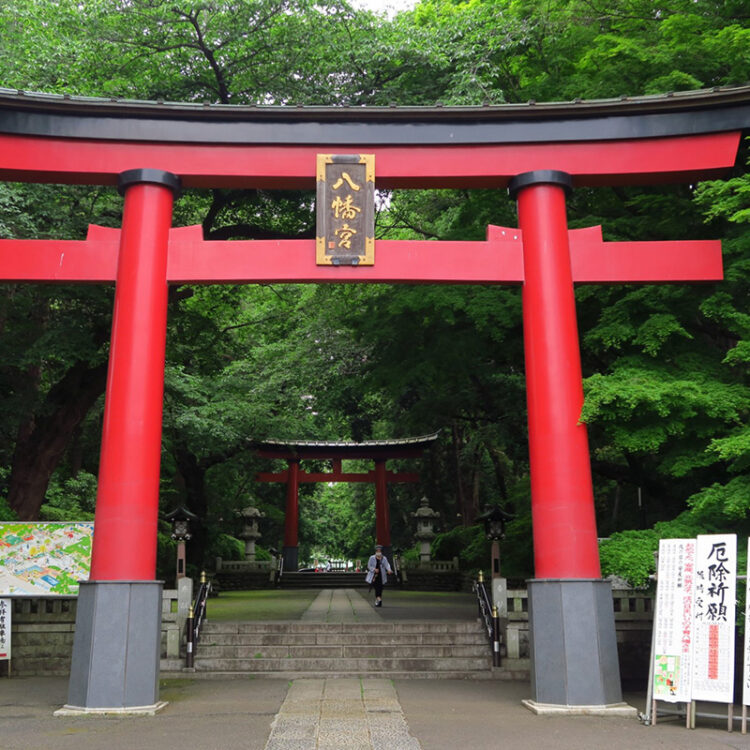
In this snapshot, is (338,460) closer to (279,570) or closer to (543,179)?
(279,570)

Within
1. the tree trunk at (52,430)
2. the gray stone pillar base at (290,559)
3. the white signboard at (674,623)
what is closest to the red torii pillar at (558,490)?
the white signboard at (674,623)

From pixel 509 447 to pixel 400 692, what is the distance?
12531 millimetres

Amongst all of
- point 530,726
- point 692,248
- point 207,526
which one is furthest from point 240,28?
point 207,526

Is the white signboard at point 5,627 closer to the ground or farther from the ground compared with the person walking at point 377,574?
closer to the ground

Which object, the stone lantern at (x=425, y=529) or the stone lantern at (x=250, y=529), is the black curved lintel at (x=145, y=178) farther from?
the stone lantern at (x=250, y=529)

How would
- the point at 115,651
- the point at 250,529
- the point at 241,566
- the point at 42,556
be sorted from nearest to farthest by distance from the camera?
the point at 115,651, the point at 42,556, the point at 241,566, the point at 250,529

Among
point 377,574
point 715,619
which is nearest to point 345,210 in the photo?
point 715,619

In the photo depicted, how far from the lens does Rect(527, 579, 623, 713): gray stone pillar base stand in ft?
26.6

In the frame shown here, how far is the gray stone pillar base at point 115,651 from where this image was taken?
8000 millimetres

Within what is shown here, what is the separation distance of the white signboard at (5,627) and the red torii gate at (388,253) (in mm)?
3388

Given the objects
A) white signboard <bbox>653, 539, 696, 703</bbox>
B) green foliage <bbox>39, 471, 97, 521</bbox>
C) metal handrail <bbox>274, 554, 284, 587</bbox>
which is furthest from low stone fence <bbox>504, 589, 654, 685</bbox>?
metal handrail <bbox>274, 554, 284, 587</bbox>

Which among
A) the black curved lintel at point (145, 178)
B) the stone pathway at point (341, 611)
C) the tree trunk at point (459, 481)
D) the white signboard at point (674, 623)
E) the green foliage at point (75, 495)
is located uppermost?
the black curved lintel at point (145, 178)

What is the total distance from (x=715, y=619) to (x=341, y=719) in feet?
12.4

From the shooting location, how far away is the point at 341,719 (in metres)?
7.77
